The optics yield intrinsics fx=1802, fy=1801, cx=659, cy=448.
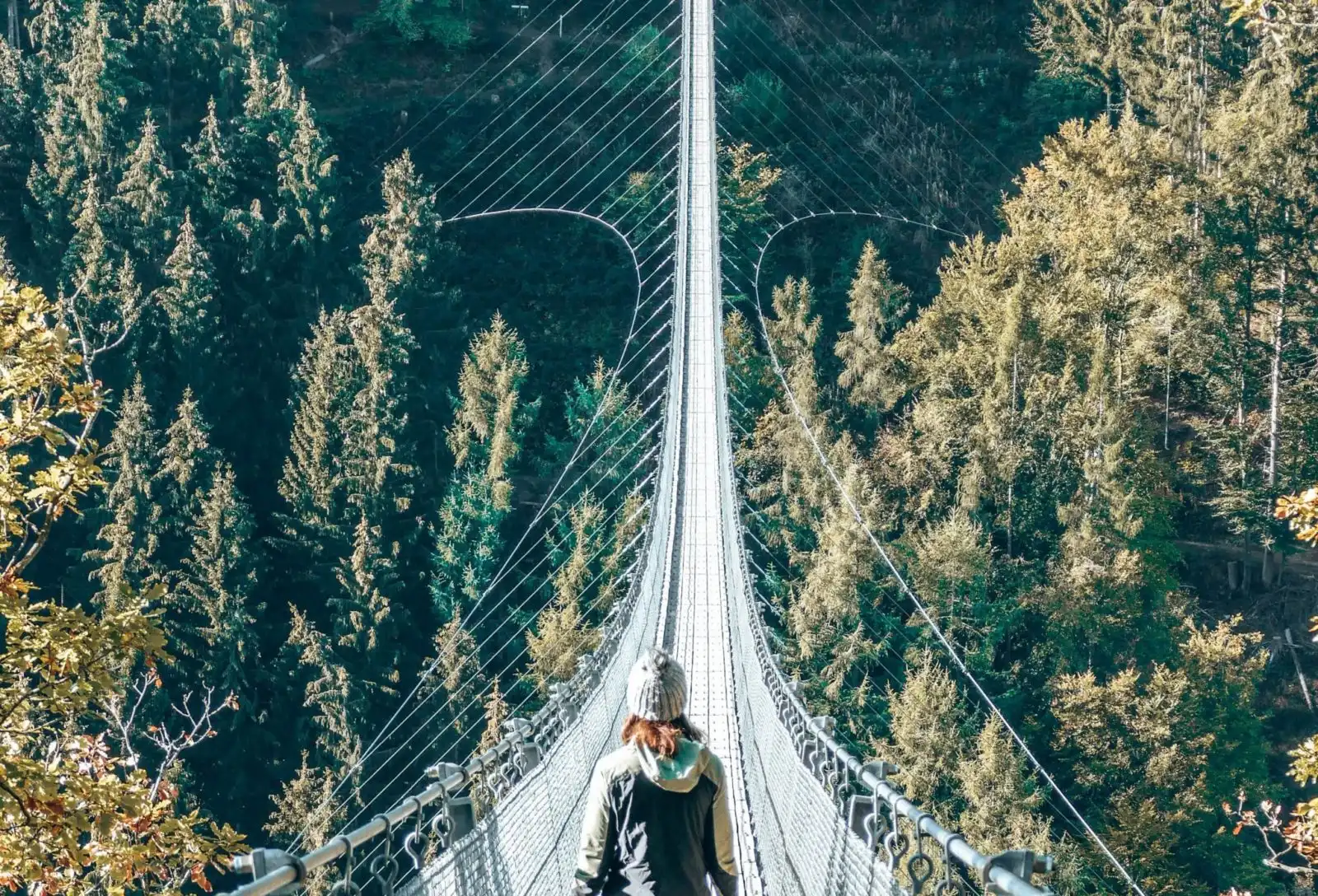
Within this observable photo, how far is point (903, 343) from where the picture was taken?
30.6m

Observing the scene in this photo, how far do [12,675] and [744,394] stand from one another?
84.7 ft

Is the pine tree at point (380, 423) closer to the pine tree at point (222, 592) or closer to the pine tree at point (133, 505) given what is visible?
the pine tree at point (222, 592)

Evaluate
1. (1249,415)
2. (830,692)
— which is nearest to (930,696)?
(830,692)

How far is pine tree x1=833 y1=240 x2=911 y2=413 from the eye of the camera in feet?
102

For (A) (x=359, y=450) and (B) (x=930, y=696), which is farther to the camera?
(A) (x=359, y=450)

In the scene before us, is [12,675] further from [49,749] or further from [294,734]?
[294,734]

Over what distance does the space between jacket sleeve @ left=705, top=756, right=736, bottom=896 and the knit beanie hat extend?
0.17m

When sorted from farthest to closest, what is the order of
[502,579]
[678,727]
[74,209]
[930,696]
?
[74,209]
[502,579]
[930,696]
[678,727]

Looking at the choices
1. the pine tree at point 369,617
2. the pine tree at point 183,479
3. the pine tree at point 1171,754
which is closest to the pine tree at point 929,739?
the pine tree at point 1171,754

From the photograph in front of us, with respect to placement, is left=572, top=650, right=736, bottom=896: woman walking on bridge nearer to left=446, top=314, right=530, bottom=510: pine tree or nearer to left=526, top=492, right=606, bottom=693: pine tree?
left=526, top=492, right=606, bottom=693: pine tree

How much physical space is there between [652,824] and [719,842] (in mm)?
167

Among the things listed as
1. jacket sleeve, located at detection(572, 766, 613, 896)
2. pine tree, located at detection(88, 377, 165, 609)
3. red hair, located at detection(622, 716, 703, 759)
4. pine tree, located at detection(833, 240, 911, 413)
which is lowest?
pine tree, located at detection(88, 377, 165, 609)

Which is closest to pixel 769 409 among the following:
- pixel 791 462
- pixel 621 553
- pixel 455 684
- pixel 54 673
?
pixel 791 462

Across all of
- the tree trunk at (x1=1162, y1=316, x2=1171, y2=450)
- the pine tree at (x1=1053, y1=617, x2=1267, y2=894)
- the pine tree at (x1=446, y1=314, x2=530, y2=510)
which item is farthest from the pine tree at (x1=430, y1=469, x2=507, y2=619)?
the tree trunk at (x1=1162, y1=316, x2=1171, y2=450)
